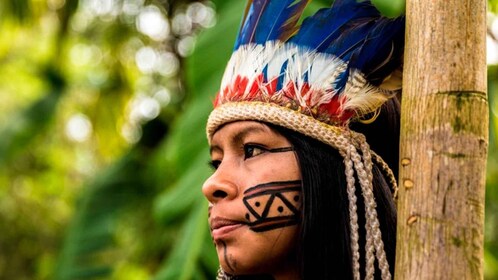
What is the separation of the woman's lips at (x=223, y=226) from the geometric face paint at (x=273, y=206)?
29 millimetres

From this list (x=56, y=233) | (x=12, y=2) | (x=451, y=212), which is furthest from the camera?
(x=56, y=233)

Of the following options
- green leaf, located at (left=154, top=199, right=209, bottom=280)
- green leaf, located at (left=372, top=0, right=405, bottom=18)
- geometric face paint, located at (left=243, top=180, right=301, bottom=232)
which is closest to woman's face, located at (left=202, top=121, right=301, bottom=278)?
geometric face paint, located at (left=243, top=180, right=301, bottom=232)

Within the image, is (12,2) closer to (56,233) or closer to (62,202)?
(56,233)

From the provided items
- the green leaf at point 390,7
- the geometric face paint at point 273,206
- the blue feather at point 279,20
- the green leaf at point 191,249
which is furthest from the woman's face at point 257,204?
the green leaf at point 191,249

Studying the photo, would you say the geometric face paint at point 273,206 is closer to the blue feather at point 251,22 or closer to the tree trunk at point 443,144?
the tree trunk at point 443,144

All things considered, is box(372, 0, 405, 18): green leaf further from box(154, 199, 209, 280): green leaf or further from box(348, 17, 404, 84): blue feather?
box(154, 199, 209, 280): green leaf

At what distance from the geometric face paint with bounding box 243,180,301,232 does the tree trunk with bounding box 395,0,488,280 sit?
0.79ft

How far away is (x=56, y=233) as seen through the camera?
7938 millimetres

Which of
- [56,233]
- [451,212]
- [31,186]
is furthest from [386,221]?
[31,186]

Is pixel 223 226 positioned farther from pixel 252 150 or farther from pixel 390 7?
pixel 390 7

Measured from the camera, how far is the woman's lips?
1.74 metres

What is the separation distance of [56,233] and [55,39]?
2.41 m

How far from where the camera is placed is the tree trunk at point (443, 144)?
149 centimetres

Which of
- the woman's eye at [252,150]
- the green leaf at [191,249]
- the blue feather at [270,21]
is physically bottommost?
the green leaf at [191,249]
